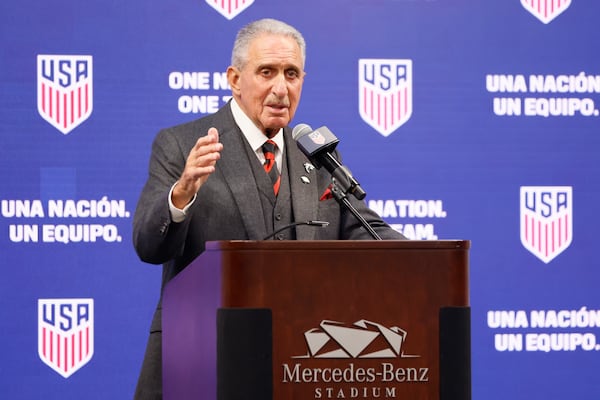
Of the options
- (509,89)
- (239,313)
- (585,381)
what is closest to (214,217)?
(239,313)

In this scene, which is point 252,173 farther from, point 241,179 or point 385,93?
point 385,93

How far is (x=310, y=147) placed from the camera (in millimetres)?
1983

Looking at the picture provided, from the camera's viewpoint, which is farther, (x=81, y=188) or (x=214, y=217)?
(x=81, y=188)

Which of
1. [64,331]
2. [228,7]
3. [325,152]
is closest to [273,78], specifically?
[325,152]

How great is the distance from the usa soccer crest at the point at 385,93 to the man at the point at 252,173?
4.02ft

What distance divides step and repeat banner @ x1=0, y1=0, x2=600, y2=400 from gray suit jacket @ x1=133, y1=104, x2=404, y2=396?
3.64 feet

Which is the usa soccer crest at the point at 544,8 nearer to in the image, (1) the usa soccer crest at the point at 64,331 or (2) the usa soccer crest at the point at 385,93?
(2) the usa soccer crest at the point at 385,93

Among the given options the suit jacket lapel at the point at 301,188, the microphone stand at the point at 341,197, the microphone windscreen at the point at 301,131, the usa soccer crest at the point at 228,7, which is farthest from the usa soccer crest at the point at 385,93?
the microphone stand at the point at 341,197

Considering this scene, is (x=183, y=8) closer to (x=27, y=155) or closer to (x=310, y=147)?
(x=27, y=155)

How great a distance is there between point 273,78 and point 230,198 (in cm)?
33

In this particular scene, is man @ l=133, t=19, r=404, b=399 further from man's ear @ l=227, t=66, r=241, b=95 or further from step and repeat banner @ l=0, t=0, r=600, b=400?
step and repeat banner @ l=0, t=0, r=600, b=400

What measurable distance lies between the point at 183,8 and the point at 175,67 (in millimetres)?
232

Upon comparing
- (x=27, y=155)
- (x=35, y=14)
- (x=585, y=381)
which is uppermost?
(x=35, y=14)

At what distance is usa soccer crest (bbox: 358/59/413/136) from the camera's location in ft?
12.1
